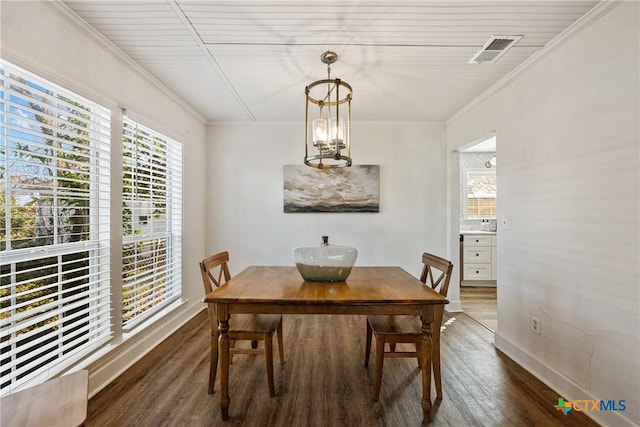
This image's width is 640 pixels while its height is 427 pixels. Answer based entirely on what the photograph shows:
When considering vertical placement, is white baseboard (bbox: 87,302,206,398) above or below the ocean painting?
below

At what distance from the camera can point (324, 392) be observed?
78.7 inches

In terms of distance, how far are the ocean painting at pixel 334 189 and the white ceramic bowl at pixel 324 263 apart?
6.04 ft

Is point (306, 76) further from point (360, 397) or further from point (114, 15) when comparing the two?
point (360, 397)

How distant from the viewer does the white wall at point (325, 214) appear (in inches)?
155

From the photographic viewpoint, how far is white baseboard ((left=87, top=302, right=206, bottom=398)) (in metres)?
2.03

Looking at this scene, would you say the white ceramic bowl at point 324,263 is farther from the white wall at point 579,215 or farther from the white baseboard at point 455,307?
the white baseboard at point 455,307

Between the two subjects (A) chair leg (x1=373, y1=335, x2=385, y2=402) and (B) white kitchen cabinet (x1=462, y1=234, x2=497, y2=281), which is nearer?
(A) chair leg (x1=373, y1=335, x2=385, y2=402)

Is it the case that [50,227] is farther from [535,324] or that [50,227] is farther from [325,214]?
[535,324]

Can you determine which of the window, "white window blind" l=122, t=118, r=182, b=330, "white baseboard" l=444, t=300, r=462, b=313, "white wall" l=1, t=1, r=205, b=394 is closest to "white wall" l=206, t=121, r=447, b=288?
"white wall" l=1, t=1, r=205, b=394

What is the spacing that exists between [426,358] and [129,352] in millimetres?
2239

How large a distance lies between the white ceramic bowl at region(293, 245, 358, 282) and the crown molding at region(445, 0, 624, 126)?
78.5 inches

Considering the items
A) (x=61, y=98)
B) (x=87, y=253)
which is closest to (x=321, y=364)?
(x=87, y=253)

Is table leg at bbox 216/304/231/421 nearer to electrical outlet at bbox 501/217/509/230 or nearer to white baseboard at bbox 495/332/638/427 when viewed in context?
white baseboard at bbox 495/332/638/427

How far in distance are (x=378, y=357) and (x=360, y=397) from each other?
1.07ft
